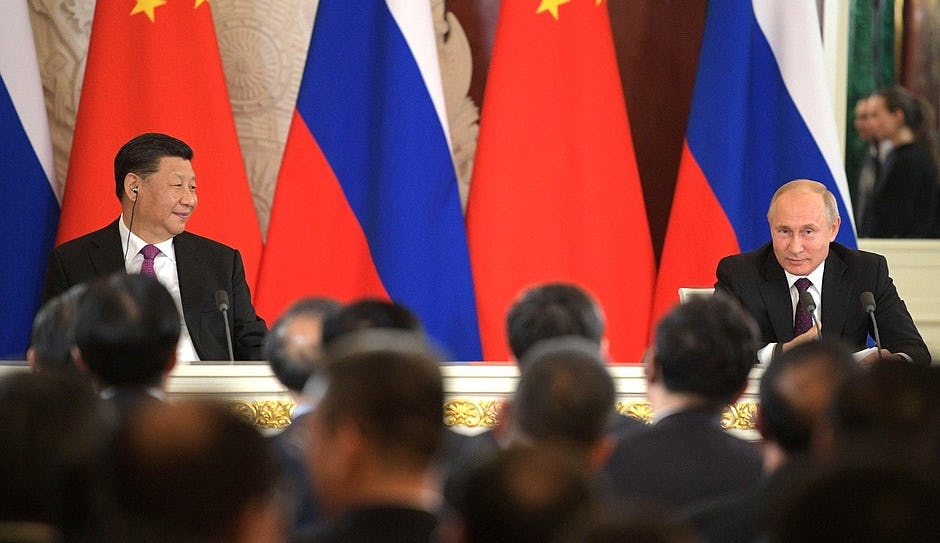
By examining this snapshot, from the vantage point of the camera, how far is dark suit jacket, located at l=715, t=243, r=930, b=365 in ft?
14.8

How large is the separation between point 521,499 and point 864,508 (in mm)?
338

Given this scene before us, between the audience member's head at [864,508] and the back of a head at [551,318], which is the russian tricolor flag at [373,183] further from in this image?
the audience member's head at [864,508]

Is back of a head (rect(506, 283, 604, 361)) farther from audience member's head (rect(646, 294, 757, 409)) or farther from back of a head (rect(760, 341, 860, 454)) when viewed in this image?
back of a head (rect(760, 341, 860, 454))

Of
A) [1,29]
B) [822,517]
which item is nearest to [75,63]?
[1,29]

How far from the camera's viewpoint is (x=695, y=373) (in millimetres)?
2312

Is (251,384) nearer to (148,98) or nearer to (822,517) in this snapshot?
(148,98)

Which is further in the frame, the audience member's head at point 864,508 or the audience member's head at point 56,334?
the audience member's head at point 56,334

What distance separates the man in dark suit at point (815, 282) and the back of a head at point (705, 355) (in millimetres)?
2187

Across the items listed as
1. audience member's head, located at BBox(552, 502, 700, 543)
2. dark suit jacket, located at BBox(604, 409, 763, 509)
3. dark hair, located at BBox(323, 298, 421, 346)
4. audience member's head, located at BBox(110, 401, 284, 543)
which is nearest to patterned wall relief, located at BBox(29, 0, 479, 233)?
dark hair, located at BBox(323, 298, 421, 346)

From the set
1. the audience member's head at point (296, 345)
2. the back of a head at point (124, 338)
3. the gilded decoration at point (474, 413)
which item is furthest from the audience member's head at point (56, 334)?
the gilded decoration at point (474, 413)

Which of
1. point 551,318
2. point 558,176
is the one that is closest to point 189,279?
point 558,176

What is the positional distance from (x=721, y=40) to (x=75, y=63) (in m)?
2.84

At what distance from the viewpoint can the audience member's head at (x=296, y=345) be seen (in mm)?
2678

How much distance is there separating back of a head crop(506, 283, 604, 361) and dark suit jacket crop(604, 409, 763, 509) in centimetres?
53
